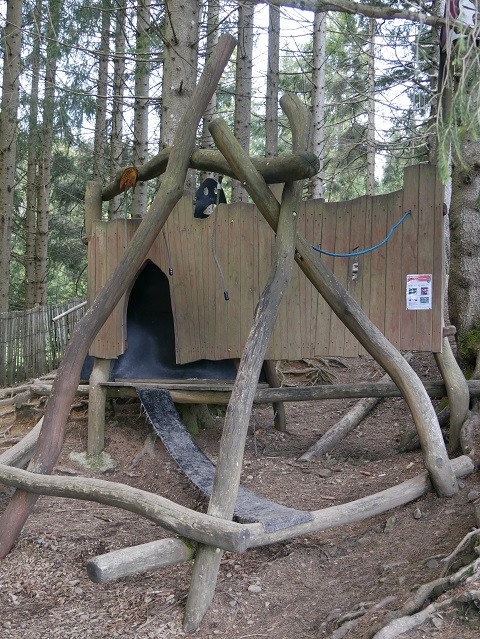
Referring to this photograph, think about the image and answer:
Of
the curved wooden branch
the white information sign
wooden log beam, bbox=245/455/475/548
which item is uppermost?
the curved wooden branch

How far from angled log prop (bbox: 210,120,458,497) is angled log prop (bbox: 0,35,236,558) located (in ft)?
1.63

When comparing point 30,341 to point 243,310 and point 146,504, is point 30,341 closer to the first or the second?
point 243,310

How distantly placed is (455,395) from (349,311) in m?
1.43

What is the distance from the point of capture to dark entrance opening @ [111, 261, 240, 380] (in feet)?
22.8

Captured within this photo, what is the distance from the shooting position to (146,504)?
377cm

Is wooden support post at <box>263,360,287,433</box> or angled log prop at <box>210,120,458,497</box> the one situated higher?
angled log prop at <box>210,120,458,497</box>

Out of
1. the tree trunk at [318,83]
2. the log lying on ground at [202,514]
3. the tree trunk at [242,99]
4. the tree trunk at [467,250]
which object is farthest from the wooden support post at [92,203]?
the tree trunk at [318,83]

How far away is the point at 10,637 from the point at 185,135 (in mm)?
3634

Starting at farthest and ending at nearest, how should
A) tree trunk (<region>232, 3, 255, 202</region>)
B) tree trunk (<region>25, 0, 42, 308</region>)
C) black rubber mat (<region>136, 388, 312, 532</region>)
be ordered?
tree trunk (<region>25, 0, 42, 308</region>) < tree trunk (<region>232, 3, 255, 202</region>) < black rubber mat (<region>136, 388, 312, 532</region>)

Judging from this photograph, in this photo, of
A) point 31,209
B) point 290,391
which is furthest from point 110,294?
point 31,209

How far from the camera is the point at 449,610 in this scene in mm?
2859

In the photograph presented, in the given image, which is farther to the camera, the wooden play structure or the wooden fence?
the wooden fence

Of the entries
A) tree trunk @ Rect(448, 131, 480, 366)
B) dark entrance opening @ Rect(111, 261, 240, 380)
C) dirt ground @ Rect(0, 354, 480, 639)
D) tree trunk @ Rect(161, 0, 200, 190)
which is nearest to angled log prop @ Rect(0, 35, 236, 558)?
dirt ground @ Rect(0, 354, 480, 639)

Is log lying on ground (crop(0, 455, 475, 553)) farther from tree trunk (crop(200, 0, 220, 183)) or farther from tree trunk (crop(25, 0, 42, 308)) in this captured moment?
tree trunk (crop(25, 0, 42, 308))
